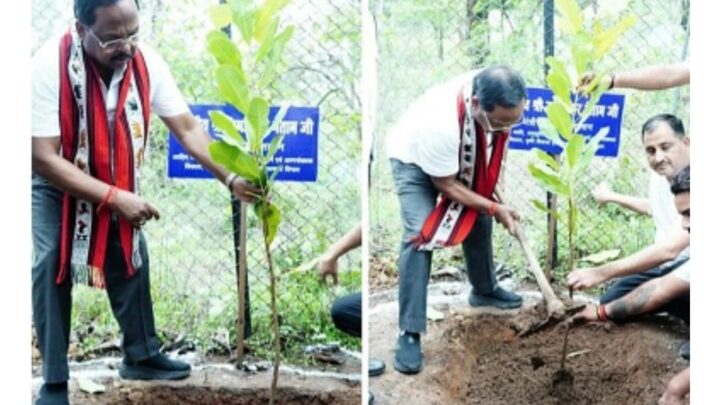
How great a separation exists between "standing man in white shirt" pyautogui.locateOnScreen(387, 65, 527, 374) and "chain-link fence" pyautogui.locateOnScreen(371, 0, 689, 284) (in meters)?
0.03

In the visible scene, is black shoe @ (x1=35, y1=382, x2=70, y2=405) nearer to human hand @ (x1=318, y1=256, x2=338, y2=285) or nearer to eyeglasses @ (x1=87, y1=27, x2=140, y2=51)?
human hand @ (x1=318, y1=256, x2=338, y2=285)

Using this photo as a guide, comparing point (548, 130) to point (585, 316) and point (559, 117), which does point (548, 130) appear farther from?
point (585, 316)

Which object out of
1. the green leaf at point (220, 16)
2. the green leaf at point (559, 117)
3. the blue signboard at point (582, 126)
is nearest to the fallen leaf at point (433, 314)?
the blue signboard at point (582, 126)

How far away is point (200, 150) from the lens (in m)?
2.72

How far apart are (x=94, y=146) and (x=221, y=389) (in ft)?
2.44

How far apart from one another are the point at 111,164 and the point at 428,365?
1015 mm

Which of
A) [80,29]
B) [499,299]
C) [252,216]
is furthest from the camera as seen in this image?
[499,299]

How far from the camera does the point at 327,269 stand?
276 centimetres

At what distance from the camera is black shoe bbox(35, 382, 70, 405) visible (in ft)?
8.98

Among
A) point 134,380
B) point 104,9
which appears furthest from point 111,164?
point 134,380

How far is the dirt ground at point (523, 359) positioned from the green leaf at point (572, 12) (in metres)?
0.74

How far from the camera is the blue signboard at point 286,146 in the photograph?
2705 millimetres

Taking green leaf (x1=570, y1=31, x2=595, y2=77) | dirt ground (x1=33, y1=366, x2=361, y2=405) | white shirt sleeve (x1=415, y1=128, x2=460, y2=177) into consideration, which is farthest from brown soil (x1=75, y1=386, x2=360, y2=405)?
green leaf (x1=570, y1=31, x2=595, y2=77)

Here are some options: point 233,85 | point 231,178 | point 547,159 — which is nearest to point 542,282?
point 547,159
